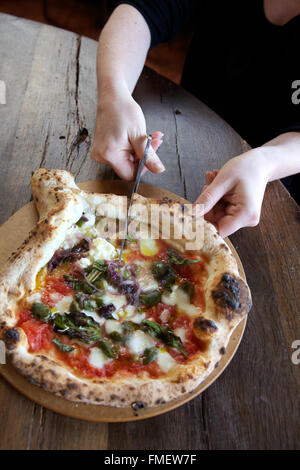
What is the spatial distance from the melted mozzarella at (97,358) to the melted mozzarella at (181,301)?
14.7 inches

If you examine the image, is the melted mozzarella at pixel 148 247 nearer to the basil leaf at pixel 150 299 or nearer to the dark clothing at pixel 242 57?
the basil leaf at pixel 150 299

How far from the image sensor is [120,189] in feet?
Result: 7.34

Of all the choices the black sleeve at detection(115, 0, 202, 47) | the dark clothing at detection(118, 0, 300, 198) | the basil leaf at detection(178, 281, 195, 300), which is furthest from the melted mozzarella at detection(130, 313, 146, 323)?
the black sleeve at detection(115, 0, 202, 47)

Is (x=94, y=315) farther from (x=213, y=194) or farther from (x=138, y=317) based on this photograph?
(x=213, y=194)

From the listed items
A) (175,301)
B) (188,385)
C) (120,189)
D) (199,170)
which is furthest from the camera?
(199,170)

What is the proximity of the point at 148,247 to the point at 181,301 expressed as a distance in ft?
1.09

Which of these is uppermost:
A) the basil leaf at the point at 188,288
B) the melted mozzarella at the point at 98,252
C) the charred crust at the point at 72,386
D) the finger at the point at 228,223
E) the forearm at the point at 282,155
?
the forearm at the point at 282,155

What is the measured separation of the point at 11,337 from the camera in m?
1.54

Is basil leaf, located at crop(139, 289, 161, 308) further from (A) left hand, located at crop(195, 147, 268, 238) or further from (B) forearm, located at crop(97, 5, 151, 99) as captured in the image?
(B) forearm, located at crop(97, 5, 151, 99)

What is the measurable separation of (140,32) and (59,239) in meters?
1.58

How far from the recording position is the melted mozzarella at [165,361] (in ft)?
5.27

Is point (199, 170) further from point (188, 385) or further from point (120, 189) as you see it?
point (188, 385)

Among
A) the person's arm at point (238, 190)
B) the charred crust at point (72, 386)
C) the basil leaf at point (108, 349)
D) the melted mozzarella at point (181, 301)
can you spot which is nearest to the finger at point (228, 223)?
the person's arm at point (238, 190)
